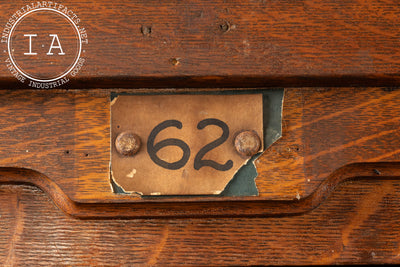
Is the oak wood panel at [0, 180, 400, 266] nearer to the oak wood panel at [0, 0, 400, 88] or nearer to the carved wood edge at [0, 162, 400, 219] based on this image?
the carved wood edge at [0, 162, 400, 219]

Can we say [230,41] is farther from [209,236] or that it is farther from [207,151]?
[209,236]

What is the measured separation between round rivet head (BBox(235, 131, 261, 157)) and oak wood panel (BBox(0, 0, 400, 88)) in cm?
8

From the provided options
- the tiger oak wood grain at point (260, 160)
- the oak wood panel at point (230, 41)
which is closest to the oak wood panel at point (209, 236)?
the tiger oak wood grain at point (260, 160)

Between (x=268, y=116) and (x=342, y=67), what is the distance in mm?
130

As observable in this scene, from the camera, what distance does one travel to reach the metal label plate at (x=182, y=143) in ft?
1.88

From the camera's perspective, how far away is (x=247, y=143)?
57cm

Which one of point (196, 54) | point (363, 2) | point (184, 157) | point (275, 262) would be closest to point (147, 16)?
point (196, 54)

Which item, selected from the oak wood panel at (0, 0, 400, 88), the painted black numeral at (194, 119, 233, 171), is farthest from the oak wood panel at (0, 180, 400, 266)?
the oak wood panel at (0, 0, 400, 88)

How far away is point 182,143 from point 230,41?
170 mm

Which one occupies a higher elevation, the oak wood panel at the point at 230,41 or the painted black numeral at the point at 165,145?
the oak wood panel at the point at 230,41

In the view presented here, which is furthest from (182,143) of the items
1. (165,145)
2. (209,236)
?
(209,236)

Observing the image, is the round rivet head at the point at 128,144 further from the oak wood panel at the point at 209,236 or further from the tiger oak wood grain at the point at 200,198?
the oak wood panel at the point at 209,236

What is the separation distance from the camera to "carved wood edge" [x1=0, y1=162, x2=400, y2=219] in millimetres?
593

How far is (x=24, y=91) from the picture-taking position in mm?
591
